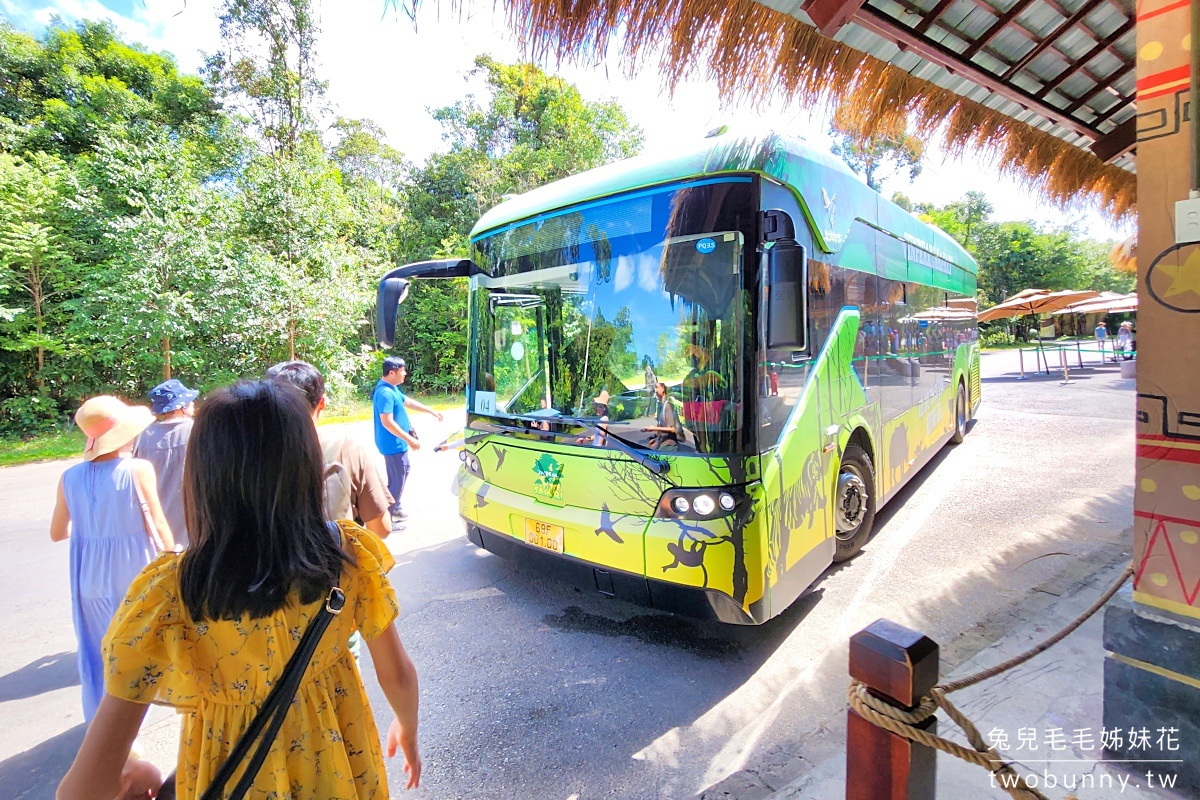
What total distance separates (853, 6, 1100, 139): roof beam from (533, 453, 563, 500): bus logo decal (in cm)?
290

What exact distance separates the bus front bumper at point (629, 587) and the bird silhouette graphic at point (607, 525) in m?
0.21

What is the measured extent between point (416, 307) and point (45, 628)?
1988cm

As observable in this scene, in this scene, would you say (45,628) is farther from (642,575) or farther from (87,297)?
(87,297)

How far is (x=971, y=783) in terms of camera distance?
2.38 meters

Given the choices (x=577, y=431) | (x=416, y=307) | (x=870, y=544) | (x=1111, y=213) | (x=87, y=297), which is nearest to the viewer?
(x=577, y=431)

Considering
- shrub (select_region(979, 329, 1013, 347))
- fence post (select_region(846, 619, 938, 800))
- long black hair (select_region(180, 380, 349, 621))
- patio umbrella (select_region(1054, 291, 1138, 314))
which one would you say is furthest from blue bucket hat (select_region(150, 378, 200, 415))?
shrub (select_region(979, 329, 1013, 347))

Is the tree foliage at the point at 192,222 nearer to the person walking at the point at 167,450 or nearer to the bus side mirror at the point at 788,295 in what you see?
the person walking at the point at 167,450

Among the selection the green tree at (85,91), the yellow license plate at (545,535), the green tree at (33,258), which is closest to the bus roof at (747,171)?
the yellow license plate at (545,535)

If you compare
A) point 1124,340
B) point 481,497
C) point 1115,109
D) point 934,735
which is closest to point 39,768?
point 481,497

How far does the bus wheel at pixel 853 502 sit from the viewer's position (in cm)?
453

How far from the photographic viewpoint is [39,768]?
2.79m

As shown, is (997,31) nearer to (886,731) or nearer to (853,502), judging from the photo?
(853,502)

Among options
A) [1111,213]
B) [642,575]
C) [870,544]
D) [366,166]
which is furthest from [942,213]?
[642,575]

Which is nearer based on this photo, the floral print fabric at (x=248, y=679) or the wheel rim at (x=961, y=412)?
the floral print fabric at (x=248, y=679)
